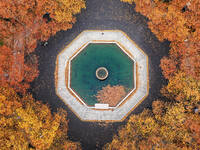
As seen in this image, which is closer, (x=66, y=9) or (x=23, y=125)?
(x=23, y=125)

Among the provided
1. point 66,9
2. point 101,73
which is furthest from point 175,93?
point 66,9

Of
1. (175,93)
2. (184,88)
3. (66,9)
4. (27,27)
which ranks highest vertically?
(66,9)

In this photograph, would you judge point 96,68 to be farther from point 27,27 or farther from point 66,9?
point 27,27

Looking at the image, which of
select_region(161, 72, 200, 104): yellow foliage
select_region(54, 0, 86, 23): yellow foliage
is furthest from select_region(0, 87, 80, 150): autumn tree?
select_region(161, 72, 200, 104): yellow foliage

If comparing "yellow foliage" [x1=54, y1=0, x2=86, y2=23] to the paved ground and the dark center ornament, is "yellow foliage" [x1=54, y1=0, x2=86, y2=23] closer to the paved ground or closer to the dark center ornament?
the paved ground

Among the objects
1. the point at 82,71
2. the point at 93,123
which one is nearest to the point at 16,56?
the point at 82,71

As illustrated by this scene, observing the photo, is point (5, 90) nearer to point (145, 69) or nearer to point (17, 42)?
point (17, 42)
